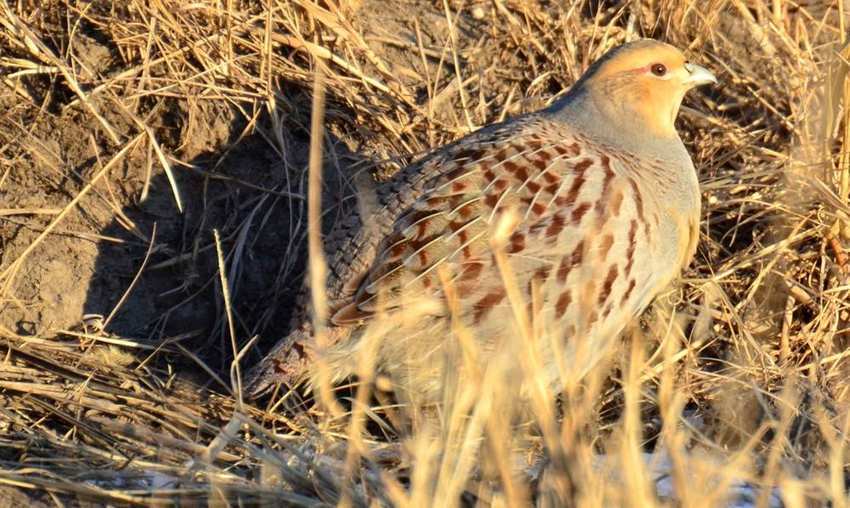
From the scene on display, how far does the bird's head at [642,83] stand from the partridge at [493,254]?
25 cm

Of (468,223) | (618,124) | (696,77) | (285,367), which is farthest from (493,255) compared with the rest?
(696,77)

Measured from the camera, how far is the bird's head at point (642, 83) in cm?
444

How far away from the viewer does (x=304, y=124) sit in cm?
495

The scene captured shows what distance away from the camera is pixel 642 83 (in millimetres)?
4488

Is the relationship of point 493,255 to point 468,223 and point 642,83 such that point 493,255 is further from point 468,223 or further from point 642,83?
point 642,83

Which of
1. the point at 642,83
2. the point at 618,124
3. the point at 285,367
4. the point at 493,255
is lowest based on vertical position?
the point at 285,367

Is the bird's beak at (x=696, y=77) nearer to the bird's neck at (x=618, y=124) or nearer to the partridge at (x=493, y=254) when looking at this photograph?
the bird's neck at (x=618, y=124)

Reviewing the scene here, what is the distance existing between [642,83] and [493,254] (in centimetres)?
108

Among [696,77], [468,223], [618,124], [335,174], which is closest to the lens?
[468,223]

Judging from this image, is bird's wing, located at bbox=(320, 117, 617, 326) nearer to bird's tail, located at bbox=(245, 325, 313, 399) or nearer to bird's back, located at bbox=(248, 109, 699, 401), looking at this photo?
bird's back, located at bbox=(248, 109, 699, 401)

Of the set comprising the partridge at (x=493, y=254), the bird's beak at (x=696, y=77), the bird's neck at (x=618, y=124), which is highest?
the bird's beak at (x=696, y=77)

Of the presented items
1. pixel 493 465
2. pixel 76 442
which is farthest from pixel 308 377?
pixel 493 465

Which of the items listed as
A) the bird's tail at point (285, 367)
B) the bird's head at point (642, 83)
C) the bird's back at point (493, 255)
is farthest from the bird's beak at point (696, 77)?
the bird's tail at point (285, 367)

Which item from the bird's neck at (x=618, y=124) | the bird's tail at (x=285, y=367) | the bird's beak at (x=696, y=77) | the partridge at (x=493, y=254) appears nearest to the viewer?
the partridge at (x=493, y=254)
